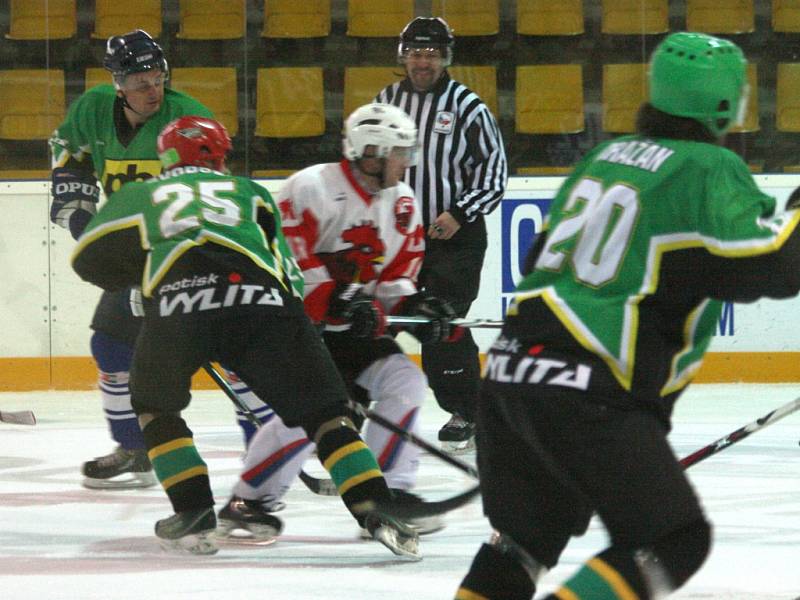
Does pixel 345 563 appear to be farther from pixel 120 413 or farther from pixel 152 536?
pixel 120 413

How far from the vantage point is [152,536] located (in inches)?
120

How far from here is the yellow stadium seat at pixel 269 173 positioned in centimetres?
620

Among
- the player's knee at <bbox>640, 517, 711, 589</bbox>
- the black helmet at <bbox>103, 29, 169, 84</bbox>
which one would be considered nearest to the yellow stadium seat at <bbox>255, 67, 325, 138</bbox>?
the black helmet at <bbox>103, 29, 169, 84</bbox>

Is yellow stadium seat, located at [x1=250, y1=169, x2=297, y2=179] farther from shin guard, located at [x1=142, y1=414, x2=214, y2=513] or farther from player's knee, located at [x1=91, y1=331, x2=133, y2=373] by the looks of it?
shin guard, located at [x1=142, y1=414, x2=214, y2=513]

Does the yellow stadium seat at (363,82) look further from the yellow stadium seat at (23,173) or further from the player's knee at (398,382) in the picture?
the player's knee at (398,382)

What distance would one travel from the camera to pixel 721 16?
6402mm

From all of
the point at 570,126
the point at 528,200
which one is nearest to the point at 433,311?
the point at 528,200

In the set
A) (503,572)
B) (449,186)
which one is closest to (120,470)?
(449,186)

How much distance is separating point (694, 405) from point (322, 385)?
2.90m

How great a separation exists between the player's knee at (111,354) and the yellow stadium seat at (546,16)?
122 inches

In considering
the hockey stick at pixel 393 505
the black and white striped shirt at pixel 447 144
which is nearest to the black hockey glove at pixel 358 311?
the hockey stick at pixel 393 505

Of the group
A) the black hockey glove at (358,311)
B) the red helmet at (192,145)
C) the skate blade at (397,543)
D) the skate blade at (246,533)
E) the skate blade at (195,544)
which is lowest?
the skate blade at (246,533)

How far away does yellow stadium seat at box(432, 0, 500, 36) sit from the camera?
6.30 meters

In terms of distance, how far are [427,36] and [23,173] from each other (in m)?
2.30
